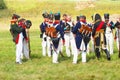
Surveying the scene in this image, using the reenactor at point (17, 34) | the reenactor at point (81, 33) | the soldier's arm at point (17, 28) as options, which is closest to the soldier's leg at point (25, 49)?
the reenactor at point (17, 34)

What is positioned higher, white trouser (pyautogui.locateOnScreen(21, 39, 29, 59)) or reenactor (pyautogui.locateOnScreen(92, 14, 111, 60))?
reenactor (pyautogui.locateOnScreen(92, 14, 111, 60))

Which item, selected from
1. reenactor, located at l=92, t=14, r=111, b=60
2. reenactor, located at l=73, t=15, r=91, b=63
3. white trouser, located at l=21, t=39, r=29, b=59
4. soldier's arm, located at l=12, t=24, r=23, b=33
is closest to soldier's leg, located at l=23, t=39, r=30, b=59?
white trouser, located at l=21, t=39, r=29, b=59

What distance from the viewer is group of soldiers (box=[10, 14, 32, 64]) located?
67.9 ft

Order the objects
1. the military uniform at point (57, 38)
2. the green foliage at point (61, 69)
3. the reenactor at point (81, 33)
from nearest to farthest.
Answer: the green foliage at point (61, 69) → the reenactor at point (81, 33) → the military uniform at point (57, 38)

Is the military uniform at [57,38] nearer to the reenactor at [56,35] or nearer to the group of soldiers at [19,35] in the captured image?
the reenactor at [56,35]

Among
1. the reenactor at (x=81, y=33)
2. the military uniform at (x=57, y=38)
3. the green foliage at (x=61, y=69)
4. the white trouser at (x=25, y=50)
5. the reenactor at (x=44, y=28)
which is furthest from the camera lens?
the reenactor at (x=44, y=28)

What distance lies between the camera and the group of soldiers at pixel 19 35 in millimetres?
20703

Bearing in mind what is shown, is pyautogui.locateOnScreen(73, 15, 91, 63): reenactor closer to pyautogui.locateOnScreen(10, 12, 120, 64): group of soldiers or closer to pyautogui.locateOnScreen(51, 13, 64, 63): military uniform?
pyautogui.locateOnScreen(10, 12, 120, 64): group of soldiers

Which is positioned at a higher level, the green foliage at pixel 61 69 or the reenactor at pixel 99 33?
the reenactor at pixel 99 33

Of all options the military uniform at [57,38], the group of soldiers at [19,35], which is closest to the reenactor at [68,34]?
the military uniform at [57,38]

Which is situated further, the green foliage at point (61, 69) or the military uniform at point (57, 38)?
the military uniform at point (57, 38)

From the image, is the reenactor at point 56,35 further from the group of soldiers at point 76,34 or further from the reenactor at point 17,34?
the reenactor at point 17,34

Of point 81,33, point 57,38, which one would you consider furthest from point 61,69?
point 81,33

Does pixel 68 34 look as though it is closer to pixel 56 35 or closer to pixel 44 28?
pixel 44 28
